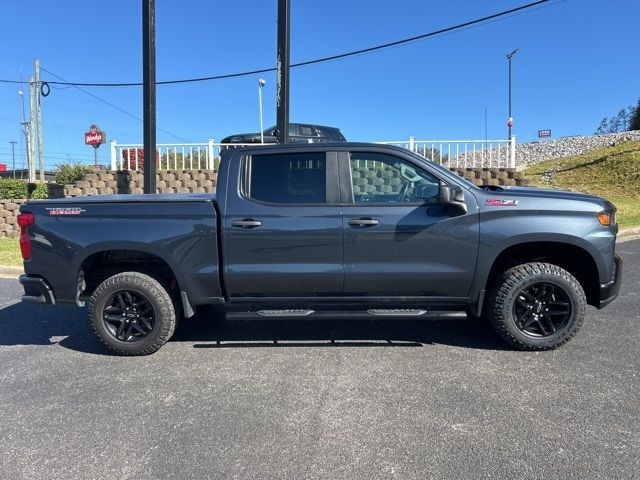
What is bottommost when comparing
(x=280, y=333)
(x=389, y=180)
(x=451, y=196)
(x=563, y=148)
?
(x=280, y=333)

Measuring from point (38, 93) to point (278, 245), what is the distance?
34.2 metres

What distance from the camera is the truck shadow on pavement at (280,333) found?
15.3ft

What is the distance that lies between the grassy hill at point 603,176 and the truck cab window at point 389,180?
1170 cm

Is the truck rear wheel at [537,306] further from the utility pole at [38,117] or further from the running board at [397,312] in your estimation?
the utility pole at [38,117]

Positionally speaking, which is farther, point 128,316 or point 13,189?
point 13,189

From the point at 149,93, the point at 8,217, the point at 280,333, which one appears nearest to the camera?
the point at 280,333

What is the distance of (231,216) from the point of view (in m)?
4.26

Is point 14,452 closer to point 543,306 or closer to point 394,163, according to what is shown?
point 394,163

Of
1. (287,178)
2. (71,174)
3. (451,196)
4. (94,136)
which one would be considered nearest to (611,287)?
(451,196)

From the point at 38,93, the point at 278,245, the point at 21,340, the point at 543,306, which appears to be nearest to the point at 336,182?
the point at 278,245

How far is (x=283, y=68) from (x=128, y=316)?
21.1 ft

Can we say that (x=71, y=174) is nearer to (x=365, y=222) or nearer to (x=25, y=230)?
(x=25, y=230)

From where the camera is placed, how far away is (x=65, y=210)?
4.36 metres

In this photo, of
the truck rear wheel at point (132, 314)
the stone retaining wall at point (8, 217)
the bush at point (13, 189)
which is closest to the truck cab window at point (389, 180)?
the truck rear wheel at point (132, 314)
